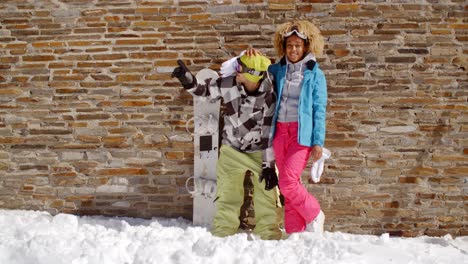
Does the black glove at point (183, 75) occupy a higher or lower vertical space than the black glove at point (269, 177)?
higher

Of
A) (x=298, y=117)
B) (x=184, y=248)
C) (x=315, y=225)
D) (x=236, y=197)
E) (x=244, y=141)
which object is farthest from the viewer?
(x=236, y=197)

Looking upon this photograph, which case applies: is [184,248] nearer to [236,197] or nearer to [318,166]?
[236,197]

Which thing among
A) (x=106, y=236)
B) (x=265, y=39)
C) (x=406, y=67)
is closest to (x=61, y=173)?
(x=106, y=236)

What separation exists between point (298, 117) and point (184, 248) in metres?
1.34

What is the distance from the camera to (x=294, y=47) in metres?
3.23

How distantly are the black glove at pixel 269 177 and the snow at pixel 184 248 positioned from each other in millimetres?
473

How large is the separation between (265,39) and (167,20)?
38.8 inches

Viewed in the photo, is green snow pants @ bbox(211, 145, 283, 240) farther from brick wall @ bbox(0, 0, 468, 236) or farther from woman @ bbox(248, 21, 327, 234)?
brick wall @ bbox(0, 0, 468, 236)

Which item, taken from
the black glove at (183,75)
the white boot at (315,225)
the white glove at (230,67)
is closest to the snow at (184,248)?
the white boot at (315,225)

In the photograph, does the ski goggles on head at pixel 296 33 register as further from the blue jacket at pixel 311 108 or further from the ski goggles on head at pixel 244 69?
the ski goggles on head at pixel 244 69

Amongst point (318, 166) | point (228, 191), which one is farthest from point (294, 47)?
point (228, 191)

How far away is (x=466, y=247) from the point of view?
3.60m

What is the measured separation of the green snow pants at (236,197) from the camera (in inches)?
136

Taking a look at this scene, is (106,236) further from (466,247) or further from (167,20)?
(466,247)
